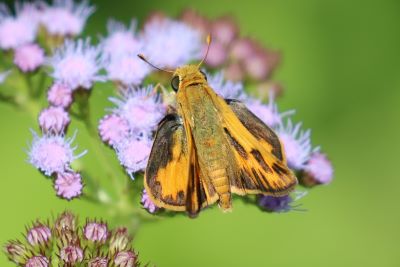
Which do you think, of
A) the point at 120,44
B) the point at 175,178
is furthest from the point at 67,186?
the point at 120,44

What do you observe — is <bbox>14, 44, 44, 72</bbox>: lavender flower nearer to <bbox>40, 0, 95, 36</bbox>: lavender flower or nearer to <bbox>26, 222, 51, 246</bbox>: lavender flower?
<bbox>40, 0, 95, 36</bbox>: lavender flower

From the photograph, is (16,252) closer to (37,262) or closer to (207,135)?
(37,262)

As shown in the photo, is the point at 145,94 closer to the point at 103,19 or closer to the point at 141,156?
the point at 141,156

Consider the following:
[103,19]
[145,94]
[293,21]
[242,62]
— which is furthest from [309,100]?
[145,94]

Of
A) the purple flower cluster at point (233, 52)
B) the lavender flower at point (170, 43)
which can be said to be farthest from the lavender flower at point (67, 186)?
the purple flower cluster at point (233, 52)

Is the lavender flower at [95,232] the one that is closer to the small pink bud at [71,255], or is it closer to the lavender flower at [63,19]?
the small pink bud at [71,255]

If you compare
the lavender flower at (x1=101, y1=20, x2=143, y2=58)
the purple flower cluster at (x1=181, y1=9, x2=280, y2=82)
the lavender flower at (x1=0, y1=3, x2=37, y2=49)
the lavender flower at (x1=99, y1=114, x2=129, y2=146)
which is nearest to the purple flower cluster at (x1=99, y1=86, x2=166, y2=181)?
the lavender flower at (x1=99, y1=114, x2=129, y2=146)
